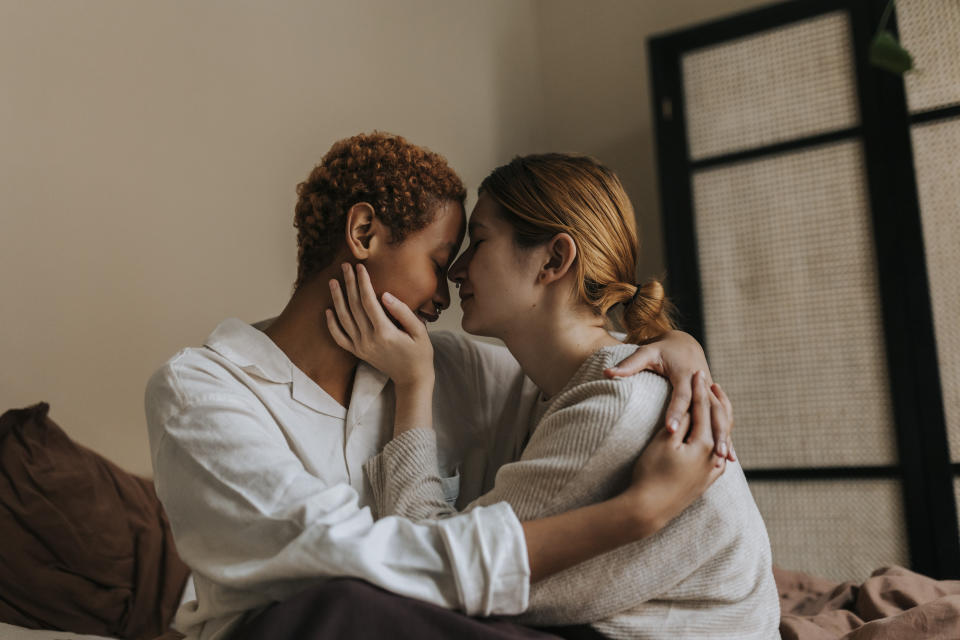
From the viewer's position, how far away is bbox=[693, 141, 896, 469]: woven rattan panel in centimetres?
234

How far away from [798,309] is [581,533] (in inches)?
68.9

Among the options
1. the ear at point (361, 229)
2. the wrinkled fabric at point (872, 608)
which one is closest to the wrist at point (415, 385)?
the ear at point (361, 229)

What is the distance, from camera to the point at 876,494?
231cm

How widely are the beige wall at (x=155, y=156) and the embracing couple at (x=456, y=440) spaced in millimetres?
653

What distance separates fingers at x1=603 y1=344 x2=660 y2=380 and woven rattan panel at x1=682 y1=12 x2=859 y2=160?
1.62m

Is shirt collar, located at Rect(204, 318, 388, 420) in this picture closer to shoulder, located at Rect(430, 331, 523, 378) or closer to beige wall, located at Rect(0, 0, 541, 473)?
shoulder, located at Rect(430, 331, 523, 378)

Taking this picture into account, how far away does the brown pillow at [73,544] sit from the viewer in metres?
1.45

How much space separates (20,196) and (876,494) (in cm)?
235

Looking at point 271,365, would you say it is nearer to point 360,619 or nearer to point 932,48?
point 360,619

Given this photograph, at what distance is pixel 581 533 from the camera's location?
0.92 meters

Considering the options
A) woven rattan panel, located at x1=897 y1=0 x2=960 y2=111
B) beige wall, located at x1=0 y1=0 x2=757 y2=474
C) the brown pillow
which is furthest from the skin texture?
woven rattan panel, located at x1=897 y1=0 x2=960 y2=111

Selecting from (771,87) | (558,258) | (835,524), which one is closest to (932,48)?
(771,87)

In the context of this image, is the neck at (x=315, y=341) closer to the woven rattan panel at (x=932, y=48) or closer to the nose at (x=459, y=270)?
the nose at (x=459, y=270)

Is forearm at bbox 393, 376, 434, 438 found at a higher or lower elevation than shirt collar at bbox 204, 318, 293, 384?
lower
